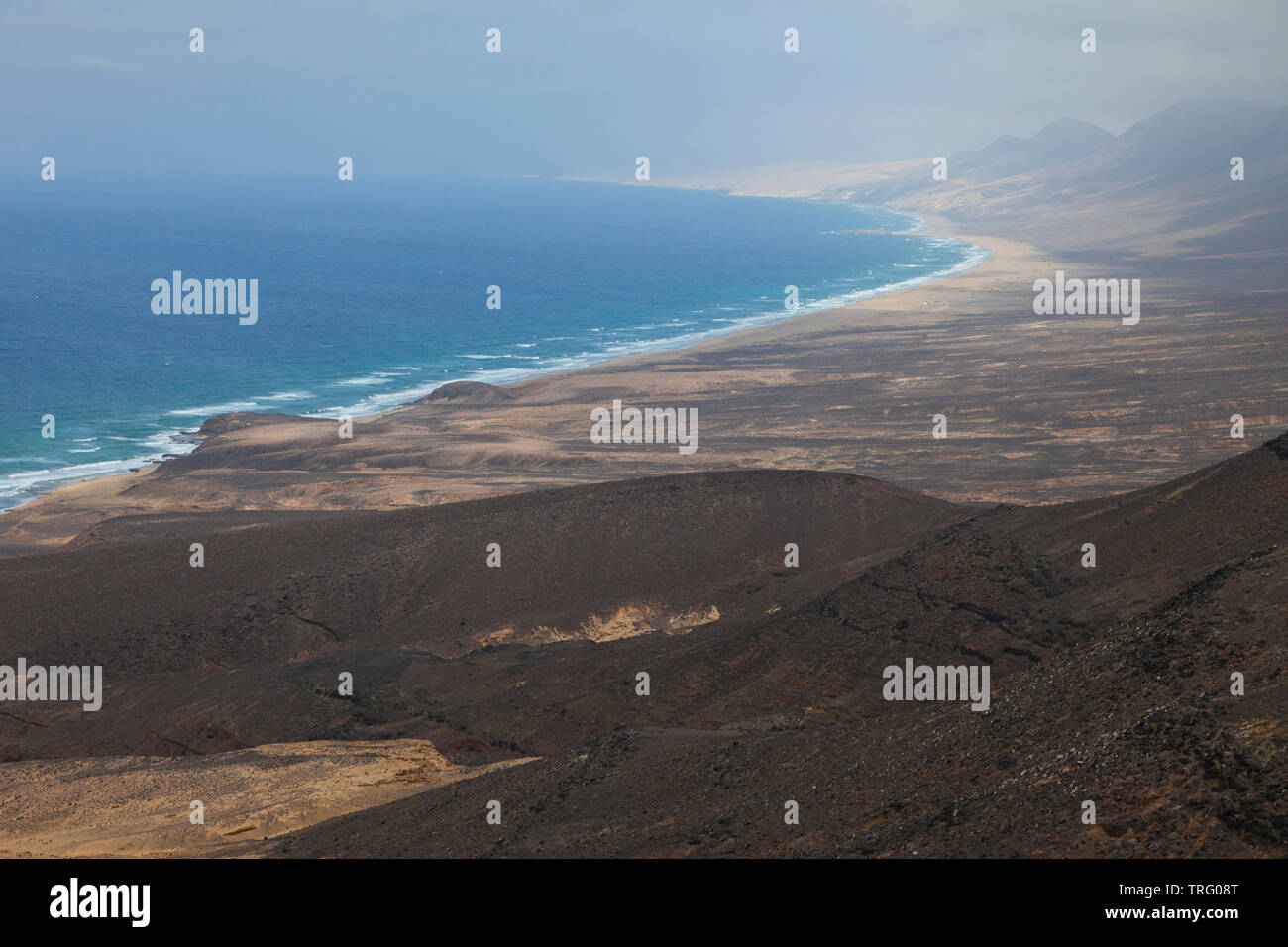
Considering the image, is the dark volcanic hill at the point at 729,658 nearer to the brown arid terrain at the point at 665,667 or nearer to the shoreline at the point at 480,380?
the brown arid terrain at the point at 665,667

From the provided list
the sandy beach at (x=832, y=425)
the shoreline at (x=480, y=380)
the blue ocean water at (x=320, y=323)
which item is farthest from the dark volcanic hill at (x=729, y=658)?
the blue ocean water at (x=320, y=323)

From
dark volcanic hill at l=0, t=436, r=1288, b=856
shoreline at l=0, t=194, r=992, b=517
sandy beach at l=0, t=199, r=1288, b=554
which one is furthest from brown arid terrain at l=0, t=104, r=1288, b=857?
shoreline at l=0, t=194, r=992, b=517

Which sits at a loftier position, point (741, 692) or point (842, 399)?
point (842, 399)

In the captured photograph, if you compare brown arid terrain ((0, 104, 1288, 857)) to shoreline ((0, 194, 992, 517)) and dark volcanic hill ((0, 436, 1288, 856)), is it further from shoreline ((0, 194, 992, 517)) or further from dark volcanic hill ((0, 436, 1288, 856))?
shoreline ((0, 194, 992, 517))

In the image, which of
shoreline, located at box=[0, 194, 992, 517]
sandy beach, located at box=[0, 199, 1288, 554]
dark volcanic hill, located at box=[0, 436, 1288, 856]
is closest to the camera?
dark volcanic hill, located at box=[0, 436, 1288, 856]

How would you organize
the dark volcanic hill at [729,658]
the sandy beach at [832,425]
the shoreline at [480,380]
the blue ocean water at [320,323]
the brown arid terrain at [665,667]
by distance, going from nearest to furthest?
the dark volcanic hill at [729,658]
the brown arid terrain at [665,667]
the sandy beach at [832,425]
the shoreline at [480,380]
the blue ocean water at [320,323]

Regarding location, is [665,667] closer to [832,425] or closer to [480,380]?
[832,425]

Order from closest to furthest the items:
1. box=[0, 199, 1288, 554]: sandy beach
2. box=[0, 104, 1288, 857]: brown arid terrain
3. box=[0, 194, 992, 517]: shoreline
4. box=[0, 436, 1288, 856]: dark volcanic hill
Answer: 1. box=[0, 436, 1288, 856]: dark volcanic hill
2. box=[0, 104, 1288, 857]: brown arid terrain
3. box=[0, 199, 1288, 554]: sandy beach
4. box=[0, 194, 992, 517]: shoreline
